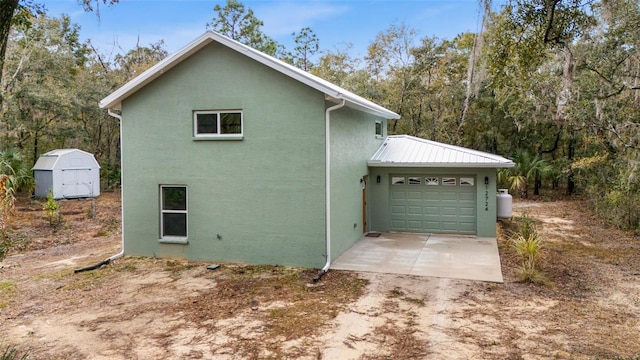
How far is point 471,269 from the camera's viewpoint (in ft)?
32.4

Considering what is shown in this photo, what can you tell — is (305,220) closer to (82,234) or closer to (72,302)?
(72,302)

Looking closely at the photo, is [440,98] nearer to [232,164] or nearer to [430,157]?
[430,157]

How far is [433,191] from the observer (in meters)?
14.1

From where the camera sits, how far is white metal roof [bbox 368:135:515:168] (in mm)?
13055

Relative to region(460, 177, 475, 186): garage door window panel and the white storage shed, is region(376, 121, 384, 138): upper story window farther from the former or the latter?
the white storage shed

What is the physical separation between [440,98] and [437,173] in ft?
39.4

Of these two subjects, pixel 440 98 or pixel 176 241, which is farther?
pixel 440 98

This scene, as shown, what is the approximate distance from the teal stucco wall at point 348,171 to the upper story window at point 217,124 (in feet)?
7.53

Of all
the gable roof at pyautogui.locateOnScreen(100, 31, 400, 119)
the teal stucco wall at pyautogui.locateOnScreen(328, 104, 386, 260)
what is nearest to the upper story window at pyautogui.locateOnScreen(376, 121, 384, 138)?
the teal stucco wall at pyautogui.locateOnScreen(328, 104, 386, 260)

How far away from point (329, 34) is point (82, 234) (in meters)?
22.9

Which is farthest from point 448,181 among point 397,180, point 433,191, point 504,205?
point 504,205

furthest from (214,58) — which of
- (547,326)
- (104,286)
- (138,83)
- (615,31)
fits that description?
(615,31)

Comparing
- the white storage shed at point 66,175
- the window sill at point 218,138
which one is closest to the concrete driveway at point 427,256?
the window sill at point 218,138

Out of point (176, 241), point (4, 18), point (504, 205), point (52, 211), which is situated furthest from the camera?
point (52, 211)
